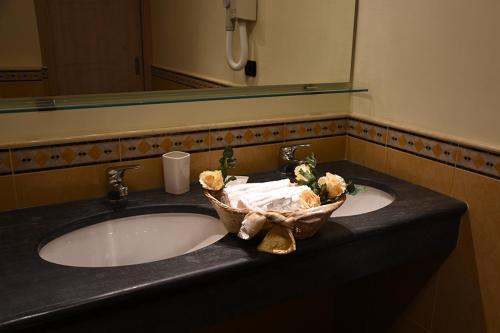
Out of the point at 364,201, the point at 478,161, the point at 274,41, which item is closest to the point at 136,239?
the point at 364,201

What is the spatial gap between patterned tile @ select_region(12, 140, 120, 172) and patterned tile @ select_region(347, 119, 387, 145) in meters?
0.87

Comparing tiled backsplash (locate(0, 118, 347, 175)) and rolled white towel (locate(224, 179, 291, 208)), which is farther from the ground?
tiled backsplash (locate(0, 118, 347, 175))

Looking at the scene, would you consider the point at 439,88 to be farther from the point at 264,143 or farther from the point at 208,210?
the point at 208,210

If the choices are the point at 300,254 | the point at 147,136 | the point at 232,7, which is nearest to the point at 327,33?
the point at 232,7

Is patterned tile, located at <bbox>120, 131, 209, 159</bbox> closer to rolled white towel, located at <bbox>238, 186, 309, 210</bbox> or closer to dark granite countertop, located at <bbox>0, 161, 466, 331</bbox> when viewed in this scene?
dark granite countertop, located at <bbox>0, 161, 466, 331</bbox>

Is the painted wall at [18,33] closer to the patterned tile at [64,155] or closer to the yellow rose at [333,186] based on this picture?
the patterned tile at [64,155]

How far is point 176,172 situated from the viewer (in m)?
1.37

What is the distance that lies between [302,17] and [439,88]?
57 cm

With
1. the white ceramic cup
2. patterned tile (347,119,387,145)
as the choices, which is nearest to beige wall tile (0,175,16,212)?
the white ceramic cup

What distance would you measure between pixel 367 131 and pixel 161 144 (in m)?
0.75

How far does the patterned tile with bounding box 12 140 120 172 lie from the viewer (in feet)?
4.04

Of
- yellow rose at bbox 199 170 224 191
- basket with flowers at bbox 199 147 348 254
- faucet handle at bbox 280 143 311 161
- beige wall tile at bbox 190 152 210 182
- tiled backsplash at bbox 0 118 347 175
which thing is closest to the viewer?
basket with flowers at bbox 199 147 348 254

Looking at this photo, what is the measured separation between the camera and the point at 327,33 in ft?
5.67

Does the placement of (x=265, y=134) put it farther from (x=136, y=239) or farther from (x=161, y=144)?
(x=136, y=239)
